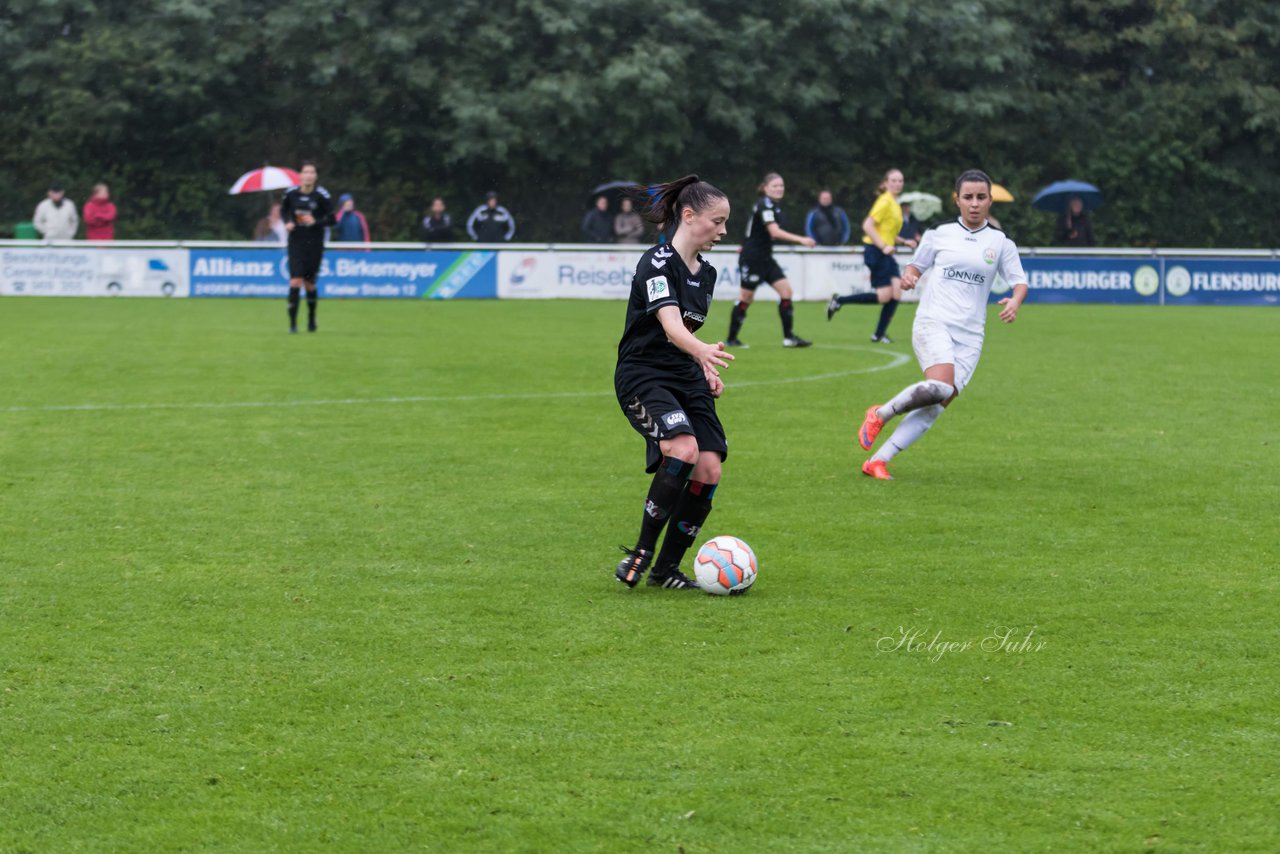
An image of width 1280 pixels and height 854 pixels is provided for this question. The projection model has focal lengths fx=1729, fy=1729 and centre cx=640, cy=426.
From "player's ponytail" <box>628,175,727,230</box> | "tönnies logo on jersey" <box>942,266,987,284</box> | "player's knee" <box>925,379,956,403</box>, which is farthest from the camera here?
"tönnies logo on jersey" <box>942,266,987,284</box>

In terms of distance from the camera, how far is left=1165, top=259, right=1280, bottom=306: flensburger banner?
31.0 m

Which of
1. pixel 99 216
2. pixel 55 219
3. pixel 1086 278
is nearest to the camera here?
pixel 1086 278

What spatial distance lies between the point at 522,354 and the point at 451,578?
37.3ft

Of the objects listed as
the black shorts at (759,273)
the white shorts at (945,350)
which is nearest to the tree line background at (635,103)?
the black shorts at (759,273)

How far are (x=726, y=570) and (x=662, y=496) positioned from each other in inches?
15.9

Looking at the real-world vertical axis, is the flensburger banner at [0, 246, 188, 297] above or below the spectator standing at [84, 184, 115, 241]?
below

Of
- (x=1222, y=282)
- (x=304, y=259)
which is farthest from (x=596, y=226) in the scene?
(x=304, y=259)

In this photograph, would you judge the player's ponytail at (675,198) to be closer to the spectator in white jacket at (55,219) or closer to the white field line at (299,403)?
the white field line at (299,403)

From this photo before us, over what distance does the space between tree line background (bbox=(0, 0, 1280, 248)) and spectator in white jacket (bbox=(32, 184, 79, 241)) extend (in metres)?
6.74

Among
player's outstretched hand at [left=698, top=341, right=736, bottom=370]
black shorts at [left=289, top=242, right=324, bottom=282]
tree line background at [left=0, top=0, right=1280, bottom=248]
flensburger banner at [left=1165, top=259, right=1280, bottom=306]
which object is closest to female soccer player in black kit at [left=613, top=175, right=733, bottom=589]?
player's outstretched hand at [left=698, top=341, right=736, bottom=370]

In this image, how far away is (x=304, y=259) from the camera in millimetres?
20281

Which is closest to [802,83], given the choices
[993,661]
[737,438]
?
[737,438]

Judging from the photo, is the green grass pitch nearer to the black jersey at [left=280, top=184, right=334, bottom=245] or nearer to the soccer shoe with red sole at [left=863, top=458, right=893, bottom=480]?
the soccer shoe with red sole at [left=863, top=458, right=893, bottom=480]

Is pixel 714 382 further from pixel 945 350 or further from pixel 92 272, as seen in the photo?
pixel 92 272
